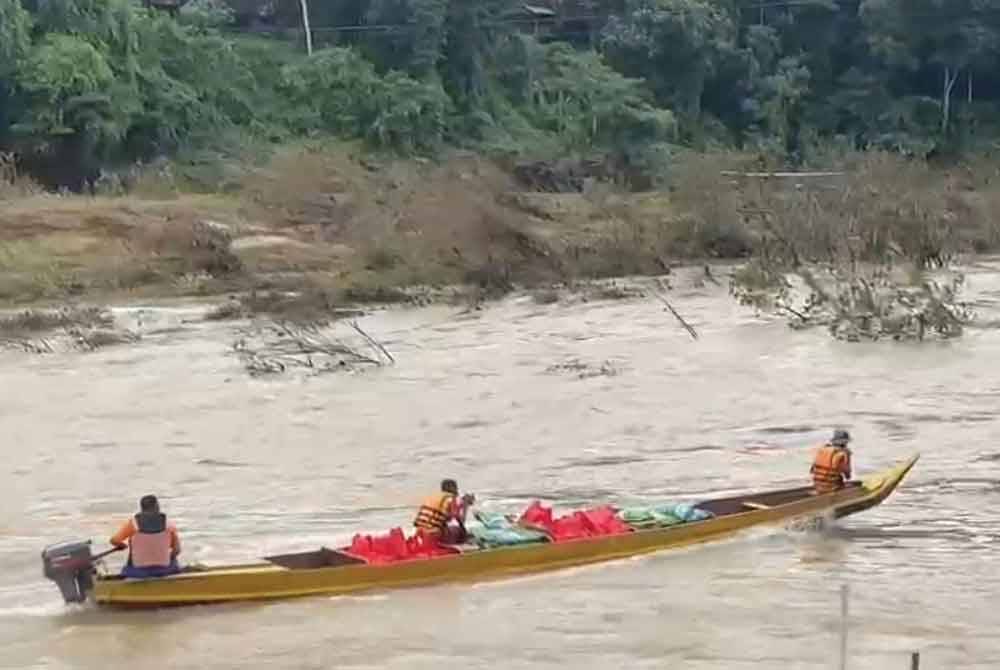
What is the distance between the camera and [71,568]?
1317 centimetres

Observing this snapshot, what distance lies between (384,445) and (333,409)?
7.20 ft

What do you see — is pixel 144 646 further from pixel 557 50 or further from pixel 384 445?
pixel 557 50

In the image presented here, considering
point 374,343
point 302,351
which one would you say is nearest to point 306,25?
point 374,343

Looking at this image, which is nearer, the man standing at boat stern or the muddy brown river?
the muddy brown river

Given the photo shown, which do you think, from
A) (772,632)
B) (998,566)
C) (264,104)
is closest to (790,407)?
(998,566)

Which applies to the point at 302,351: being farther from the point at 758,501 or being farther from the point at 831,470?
the point at 831,470

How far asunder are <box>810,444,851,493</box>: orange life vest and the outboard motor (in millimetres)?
5982

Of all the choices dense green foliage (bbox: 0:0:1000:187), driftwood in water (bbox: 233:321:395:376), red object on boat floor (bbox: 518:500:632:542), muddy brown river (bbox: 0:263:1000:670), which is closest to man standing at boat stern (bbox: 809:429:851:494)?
muddy brown river (bbox: 0:263:1000:670)

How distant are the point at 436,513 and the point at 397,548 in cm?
39

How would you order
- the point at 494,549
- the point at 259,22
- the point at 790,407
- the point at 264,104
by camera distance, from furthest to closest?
the point at 259,22
the point at 264,104
the point at 790,407
the point at 494,549

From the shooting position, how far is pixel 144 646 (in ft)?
42.4

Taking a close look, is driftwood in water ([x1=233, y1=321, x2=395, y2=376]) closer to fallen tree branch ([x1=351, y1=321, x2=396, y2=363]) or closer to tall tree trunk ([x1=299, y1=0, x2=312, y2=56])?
fallen tree branch ([x1=351, y1=321, x2=396, y2=363])

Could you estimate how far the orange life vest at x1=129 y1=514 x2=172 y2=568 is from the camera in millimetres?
13055

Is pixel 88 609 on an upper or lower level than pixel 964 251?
upper
